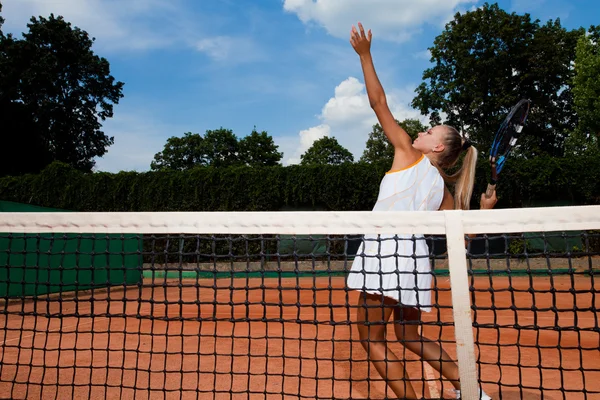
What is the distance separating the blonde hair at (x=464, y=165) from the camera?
2.43 metres

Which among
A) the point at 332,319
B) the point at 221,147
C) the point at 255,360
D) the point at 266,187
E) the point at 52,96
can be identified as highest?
the point at 221,147

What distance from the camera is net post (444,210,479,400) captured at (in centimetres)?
199

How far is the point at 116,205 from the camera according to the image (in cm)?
1673

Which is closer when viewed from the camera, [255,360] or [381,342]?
[381,342]

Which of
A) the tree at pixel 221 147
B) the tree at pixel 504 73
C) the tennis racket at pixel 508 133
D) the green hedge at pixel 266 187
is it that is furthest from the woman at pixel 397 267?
the tree at pixel 221 147

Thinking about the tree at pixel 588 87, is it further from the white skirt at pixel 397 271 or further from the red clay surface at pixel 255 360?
the white skirt at pixel 397 271

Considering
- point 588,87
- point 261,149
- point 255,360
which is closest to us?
point 255,360

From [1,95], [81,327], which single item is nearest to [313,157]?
[1,95]

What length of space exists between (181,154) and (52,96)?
890 inches

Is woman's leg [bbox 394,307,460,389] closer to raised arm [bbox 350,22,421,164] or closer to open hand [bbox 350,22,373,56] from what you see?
raised arm [bbox 350,22,421,164]

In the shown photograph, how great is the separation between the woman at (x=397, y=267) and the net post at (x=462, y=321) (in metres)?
0.17

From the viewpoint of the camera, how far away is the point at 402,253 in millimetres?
2232

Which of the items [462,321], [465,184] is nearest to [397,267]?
[462,321]

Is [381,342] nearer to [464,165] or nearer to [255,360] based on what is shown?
[464,165]
